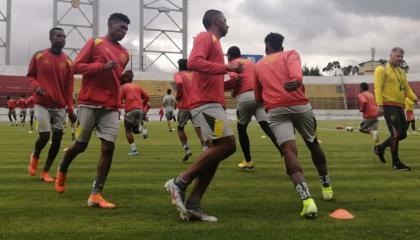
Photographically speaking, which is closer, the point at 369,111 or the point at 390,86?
the point at 390,86

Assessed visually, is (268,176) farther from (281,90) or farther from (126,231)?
(126,231)

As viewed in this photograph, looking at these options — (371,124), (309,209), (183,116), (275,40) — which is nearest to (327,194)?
(309,209)

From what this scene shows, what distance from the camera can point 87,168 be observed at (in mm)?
9453

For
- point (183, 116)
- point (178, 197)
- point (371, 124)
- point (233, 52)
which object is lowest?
point (178, 197)

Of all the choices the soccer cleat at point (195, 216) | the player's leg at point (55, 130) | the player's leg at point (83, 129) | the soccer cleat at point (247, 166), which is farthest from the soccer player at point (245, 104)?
the soccer cleat at point (195, 216)

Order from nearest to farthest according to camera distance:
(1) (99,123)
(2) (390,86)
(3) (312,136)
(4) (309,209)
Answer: (4) (309,209) → (3) (312,136) → (1) (99,123) → (2) (390,86)

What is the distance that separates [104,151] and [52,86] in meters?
2.21

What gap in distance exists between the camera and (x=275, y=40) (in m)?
5.88

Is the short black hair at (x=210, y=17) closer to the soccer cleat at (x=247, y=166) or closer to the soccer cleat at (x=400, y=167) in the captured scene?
the soccer cleat at (x=247, y=166)

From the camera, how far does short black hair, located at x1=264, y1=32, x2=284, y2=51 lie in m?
5.87

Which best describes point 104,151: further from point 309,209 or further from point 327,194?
point 327,194

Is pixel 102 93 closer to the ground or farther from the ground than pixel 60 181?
farther from the ground

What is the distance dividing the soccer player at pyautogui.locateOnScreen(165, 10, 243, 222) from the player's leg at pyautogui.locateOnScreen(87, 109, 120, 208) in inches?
40.7

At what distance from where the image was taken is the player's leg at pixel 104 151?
5754mm
